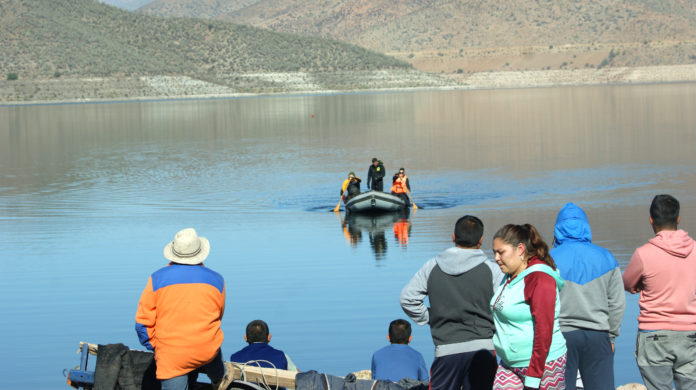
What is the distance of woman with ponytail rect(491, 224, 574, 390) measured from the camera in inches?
208

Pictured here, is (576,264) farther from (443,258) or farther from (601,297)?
(443,258)

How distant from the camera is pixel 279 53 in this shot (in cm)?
18012

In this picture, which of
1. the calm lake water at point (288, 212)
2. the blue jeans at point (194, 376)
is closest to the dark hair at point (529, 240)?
the blue jeans at point (194, 376)

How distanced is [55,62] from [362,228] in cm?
13556

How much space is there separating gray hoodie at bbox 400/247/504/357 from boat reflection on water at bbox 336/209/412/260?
38.1 feet

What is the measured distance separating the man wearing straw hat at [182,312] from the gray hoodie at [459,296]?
50.6 inches

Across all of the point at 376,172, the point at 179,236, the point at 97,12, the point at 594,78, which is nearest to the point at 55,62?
the point at 97,12

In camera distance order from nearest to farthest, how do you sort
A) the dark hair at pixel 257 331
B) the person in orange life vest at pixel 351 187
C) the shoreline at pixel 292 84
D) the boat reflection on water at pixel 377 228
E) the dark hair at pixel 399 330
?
1. the dark hair at pixel 399 330
2. the dark hair at pixel 257 331
3. the boat reflection on water at pixel 377 228
4. the person in orange life vest at pixel 351 187
5. the shoreline at pixel 292 84

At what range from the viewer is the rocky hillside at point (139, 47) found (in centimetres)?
14938

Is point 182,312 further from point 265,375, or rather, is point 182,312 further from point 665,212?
point 665,212

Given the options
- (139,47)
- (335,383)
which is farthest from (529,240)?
(139,47)

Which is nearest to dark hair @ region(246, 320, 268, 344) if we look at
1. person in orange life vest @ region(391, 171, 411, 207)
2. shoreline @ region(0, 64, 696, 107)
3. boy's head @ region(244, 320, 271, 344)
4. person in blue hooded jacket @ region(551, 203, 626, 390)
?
boy's head @ region(244, 320, 271, 344)

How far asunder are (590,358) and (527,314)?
1154 mm

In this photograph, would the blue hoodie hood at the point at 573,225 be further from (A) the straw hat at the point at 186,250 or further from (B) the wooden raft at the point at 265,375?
(A) the straw hat at the point at 186,250
